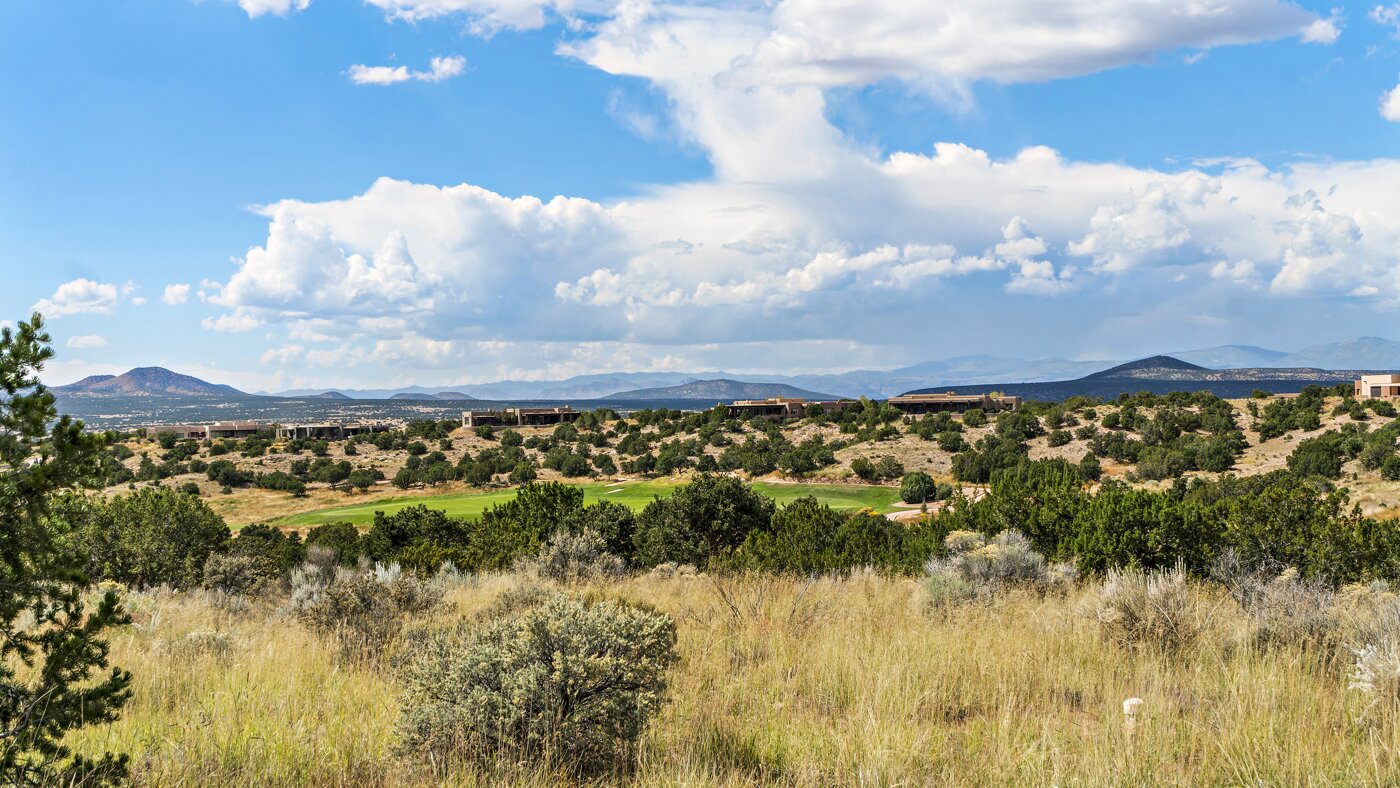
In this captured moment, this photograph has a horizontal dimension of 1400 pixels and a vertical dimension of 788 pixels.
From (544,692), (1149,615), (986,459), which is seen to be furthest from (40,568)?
(986,459)

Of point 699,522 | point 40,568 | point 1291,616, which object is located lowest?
point 699,522

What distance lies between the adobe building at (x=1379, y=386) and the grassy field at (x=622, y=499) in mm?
66331

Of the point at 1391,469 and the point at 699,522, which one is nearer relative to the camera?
the point at 699,522

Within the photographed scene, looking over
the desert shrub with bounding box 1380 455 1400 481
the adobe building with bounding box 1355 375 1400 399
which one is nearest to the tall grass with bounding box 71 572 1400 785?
the desert shrub with bounding box 1380 455 1400 481

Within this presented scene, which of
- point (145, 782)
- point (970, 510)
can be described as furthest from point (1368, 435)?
point (145, 782)

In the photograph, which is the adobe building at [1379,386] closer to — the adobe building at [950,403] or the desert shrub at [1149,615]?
the adobe building at [950,403]

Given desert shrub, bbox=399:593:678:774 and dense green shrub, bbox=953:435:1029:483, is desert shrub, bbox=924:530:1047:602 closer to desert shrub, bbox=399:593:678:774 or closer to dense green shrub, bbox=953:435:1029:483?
desert shrub, bbox=399:593:678:774

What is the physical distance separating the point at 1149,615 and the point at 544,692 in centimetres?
469

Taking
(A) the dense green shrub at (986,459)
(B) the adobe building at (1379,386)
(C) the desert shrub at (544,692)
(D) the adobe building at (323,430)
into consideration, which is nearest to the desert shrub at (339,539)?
(C) the desert shrub at (544,692)

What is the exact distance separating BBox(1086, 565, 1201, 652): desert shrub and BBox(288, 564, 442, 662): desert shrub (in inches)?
236

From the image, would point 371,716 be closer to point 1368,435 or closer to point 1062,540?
point 1062,540

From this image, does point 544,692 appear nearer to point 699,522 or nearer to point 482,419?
point 699,522

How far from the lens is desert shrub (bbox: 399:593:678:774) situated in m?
4.53

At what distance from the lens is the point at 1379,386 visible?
91312 mm
